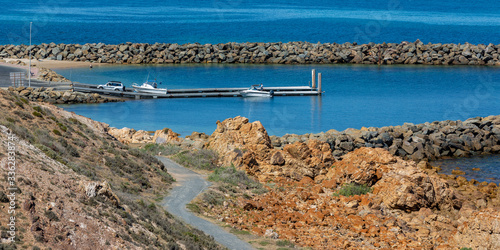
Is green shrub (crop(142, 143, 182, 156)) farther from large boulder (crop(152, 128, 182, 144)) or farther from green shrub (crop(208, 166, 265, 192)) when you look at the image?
green shrub (crop(208, 166, 265, 192))

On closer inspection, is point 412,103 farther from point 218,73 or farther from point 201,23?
point 201,23

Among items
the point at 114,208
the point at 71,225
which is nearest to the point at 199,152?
the point at 114,208

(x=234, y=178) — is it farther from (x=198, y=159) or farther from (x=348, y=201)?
(x=348, y=201)

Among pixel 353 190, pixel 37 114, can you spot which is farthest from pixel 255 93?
pixel 37 114

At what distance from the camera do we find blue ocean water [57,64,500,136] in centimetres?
6506

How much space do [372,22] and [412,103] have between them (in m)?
125

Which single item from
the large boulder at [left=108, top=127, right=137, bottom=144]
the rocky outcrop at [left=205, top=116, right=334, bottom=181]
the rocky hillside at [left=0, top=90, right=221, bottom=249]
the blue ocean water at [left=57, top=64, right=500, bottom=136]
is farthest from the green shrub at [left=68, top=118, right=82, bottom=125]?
the blue ocean water at [left=57, top=64, right=500, bottom=136]

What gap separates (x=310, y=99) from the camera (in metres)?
78.6

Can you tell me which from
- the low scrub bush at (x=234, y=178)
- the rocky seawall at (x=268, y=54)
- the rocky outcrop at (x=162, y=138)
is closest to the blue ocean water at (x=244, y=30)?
the rocky seawall at (x=268, y=54)

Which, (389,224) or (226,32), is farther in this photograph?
(226,32)

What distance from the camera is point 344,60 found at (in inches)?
4141

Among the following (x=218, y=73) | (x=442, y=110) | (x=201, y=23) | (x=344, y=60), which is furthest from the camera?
(x=201, y=23)

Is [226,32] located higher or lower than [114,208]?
higher

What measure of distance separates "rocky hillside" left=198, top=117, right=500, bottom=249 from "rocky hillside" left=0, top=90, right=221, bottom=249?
15.0ft
